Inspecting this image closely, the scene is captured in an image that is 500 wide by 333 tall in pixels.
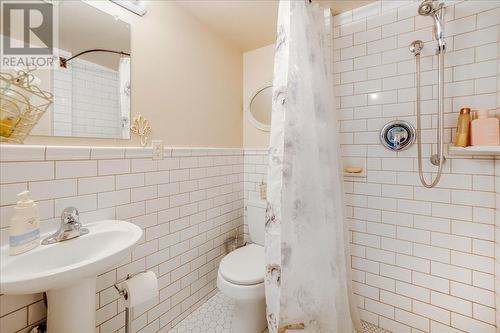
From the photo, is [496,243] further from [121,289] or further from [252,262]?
[121,289]

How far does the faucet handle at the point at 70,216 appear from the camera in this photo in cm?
101

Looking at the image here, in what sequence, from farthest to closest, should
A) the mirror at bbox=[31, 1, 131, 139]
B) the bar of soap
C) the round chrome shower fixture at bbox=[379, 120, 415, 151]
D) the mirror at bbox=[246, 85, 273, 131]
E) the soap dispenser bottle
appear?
the mirror at bbox=[246, 85, 273, 131], the bar of soap, the round chrome shower fixture at bbox=[379, 120, 415, 151], the mirror at bbox=[31, 1, 131, 139], the soap dispenser bottle

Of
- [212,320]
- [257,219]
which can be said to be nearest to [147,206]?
[257,219]

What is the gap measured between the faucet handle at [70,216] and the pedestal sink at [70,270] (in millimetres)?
84

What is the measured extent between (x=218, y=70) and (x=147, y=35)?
688 mm

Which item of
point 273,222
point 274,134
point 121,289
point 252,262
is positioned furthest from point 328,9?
point 121,289

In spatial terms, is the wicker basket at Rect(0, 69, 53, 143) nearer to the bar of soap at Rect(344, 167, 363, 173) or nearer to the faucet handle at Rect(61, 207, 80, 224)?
the faucet handle at Rect(61, 207, 80, 224)

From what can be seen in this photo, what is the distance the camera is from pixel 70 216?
102 centimetres

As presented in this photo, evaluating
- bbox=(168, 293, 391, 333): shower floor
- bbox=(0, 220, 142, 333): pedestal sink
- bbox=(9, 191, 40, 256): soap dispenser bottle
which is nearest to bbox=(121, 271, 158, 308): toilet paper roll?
bbox=(0, 220, 142, 333): pedestal sink

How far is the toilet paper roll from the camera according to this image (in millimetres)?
1118

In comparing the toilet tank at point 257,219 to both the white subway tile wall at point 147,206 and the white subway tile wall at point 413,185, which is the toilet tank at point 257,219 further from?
the white subway tile wall at point 413,185

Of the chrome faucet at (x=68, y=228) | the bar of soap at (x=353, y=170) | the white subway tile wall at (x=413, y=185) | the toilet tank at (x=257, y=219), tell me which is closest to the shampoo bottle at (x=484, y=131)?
the white subway tile wall at (x=413, y=185)

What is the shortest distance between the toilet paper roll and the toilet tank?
89cm

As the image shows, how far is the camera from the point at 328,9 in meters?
1.64
